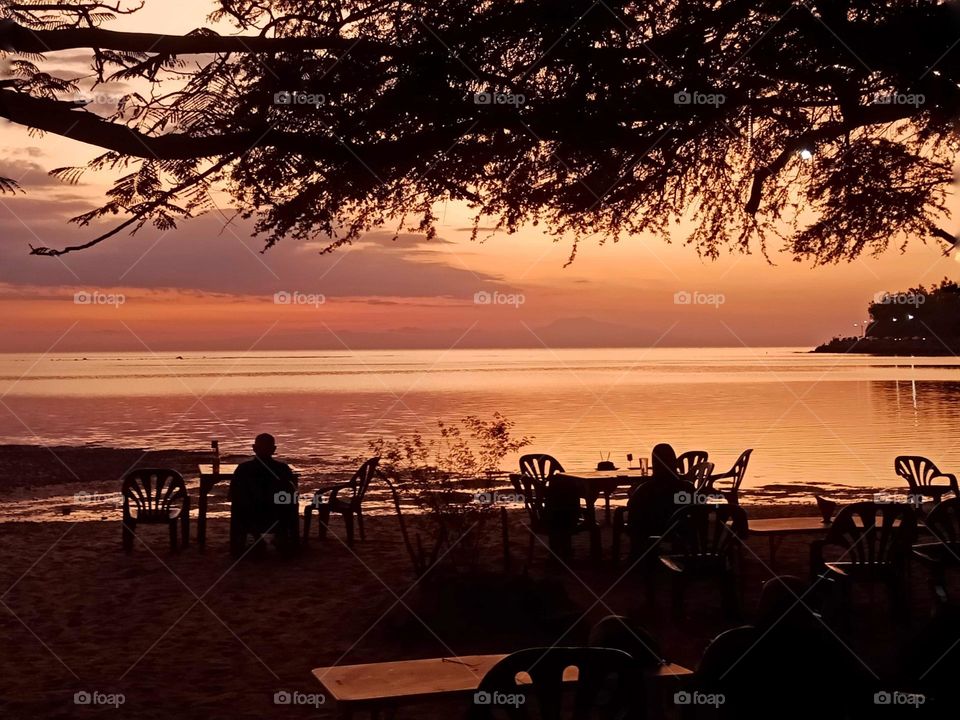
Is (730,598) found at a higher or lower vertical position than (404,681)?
lower

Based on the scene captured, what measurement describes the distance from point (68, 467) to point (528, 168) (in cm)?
2243

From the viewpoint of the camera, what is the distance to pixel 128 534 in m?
12.1

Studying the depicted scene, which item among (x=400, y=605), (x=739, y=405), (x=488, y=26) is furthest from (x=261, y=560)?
(x=739, y=405)

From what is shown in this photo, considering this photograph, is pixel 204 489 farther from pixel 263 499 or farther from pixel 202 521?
pixel 263 499

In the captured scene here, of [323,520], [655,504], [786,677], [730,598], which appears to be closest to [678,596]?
[730,598]

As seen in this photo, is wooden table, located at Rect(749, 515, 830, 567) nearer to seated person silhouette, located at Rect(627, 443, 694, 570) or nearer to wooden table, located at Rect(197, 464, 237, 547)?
seated person silhouette, located at Rect(627, 443, 694, 570)

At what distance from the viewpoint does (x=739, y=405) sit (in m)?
43.6

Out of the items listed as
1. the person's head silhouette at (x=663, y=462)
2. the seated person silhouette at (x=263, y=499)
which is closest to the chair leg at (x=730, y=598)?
the person's head silhouette at (x=663, y=462)

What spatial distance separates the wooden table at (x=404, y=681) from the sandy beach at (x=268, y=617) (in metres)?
1.87

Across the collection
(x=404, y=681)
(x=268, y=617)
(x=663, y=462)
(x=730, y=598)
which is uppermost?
(x=663, y=462)

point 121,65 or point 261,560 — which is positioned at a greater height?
point 121,65

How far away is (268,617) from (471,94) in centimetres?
503

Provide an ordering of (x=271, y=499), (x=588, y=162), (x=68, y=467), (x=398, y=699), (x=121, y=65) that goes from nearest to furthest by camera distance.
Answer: (x=398, y=699)
(x=121, y=65)
(x=588, y=162)
(x=271, y=499)
(x=68, y=467)

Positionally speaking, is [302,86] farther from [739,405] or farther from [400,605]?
[739,405]
